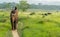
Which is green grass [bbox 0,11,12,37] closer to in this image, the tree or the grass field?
the grass field

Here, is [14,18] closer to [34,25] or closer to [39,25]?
[34,25]

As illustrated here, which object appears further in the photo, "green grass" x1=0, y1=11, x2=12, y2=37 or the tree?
the tree

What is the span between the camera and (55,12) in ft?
18.2

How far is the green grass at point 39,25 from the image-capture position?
4774 millimetres

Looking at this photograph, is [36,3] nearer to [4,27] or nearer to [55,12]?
[55,12]

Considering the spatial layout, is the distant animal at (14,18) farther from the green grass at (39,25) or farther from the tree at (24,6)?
the tree at (24,6)

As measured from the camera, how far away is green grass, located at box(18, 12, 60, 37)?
4.77 meters

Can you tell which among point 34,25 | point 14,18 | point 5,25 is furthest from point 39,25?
point 5,25

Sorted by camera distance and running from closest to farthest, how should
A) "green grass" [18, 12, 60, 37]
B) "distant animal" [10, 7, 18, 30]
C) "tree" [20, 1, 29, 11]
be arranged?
"green grass" [18, 12, 60, 37], "distant animal" [10, 7, 18, 30], "tree" [20, 1, 29, 11]

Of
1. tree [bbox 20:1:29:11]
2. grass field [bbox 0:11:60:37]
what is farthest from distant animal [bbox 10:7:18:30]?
tree [bbox 20:1:29:11]

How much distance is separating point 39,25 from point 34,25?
0.70 ft

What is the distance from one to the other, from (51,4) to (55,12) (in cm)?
31

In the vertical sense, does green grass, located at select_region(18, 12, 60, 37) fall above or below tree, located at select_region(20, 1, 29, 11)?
below

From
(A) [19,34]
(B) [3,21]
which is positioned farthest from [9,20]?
(A) [19,34]
